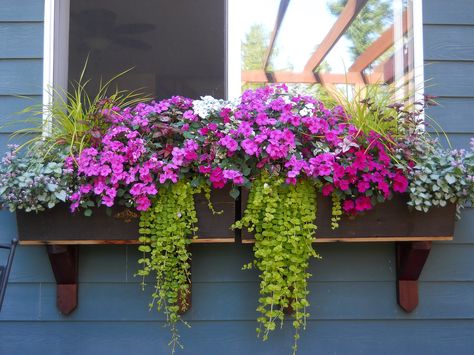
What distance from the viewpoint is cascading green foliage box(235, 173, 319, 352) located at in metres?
1.80

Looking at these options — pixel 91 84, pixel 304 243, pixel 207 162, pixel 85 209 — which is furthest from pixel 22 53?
pixel 304 243

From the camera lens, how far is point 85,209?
1.86 meters

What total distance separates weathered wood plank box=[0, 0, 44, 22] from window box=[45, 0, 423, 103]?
0.13ft

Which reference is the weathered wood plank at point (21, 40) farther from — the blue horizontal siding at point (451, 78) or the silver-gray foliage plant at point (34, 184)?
the blue horizontal siding at point (451, 78)

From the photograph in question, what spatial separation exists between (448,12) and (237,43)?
876 mm

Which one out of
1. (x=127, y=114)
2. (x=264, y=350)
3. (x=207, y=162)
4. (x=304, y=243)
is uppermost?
(x=127, y=114)

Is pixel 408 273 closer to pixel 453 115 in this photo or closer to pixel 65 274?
pixel 453 115

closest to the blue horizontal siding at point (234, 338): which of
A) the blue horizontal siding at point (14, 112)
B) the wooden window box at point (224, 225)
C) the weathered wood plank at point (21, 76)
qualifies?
the wooden window box at point (224, 225)

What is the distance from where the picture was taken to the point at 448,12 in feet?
7.26

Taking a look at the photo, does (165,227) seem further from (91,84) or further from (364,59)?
(364,59)

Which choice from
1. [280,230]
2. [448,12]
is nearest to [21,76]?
[280,230]

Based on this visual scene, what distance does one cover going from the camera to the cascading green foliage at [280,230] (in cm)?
180

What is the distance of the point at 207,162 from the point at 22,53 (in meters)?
0.94

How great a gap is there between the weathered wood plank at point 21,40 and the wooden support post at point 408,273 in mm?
1616
